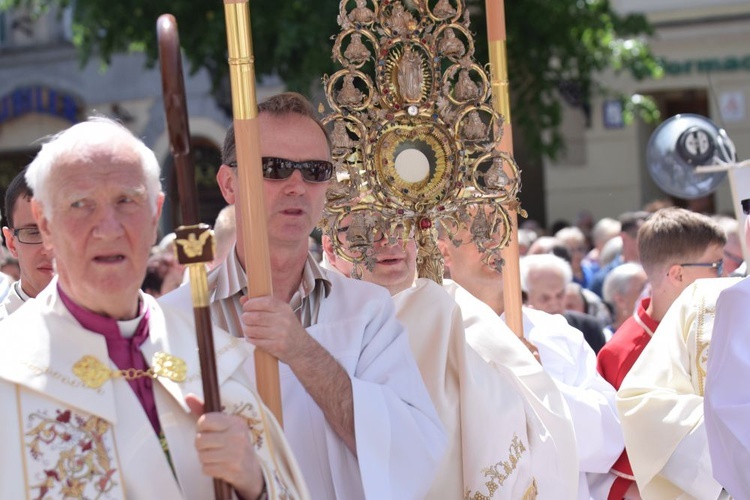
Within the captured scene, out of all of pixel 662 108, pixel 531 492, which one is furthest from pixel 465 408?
pixel 662 108

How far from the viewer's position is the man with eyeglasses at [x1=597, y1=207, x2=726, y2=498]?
4.50 meters

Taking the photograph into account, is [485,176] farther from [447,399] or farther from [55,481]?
[55,481]

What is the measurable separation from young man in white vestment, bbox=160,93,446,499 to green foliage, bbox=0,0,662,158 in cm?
773

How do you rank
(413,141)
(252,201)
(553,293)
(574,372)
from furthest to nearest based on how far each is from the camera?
(553,293) < (574,372) < (413,141) < (252,201)

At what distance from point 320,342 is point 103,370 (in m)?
0.80

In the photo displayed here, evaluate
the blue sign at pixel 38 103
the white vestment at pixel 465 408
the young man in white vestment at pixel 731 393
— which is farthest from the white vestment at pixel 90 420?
the blue sign at pixel 38 103

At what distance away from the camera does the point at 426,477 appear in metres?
2.92

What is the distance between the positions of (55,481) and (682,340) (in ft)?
7.85

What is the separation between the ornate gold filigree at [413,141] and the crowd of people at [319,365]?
0.10m

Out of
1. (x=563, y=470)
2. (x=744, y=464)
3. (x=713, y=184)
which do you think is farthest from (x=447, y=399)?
(x=713, y=184)

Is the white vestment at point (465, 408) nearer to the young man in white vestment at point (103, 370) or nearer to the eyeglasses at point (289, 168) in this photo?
the eyeglasses at point (289, 168)

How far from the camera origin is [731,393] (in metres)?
3.18

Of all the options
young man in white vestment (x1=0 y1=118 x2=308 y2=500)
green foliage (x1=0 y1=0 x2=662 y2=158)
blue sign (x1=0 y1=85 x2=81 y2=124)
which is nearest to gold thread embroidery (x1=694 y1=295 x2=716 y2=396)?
young man in white vestment (x1=0 y1=118 x2=308 y2=500)

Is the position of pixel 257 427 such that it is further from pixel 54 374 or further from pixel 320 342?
pixel 320 342
